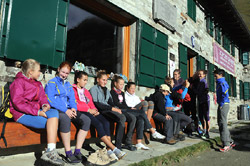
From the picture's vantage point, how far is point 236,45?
15.3 m

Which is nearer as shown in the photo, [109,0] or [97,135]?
[97,135]

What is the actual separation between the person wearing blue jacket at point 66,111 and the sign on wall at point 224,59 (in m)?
9.81

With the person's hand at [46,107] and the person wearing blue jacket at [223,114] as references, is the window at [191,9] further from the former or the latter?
the person's hand at [46,107]

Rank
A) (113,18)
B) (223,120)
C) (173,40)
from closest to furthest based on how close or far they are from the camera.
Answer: (223,120)
(113,18)
(173,40)

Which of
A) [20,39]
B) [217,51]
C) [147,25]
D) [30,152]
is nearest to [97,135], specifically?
[30,152]

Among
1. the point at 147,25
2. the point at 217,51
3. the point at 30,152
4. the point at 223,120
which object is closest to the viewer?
the point at 30,152

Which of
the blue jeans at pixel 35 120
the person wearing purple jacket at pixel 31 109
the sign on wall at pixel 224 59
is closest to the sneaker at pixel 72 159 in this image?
the person wearing purple jacket at pixel 31 109

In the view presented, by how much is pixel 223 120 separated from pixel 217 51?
A: 26.6 ft

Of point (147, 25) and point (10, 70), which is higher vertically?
point (147, 25)

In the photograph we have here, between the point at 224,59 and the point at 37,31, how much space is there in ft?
38.8

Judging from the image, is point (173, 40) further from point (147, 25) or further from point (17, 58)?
point (17, 58)

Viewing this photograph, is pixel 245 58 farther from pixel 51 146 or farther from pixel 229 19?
pixel 51 146

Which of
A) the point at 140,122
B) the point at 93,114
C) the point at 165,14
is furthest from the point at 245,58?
the point at 93,114

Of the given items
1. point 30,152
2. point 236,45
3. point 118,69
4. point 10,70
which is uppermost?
point 236,45
